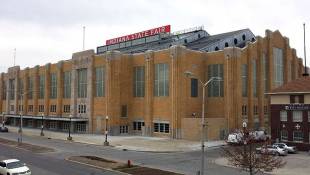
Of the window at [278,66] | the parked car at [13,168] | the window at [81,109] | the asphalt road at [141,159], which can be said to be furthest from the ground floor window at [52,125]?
the parked car at [13,168]

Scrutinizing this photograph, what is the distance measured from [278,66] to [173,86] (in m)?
29.5

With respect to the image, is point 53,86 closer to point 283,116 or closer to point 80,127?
point 80,127

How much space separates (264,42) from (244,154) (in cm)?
5965

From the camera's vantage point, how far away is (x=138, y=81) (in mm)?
79375

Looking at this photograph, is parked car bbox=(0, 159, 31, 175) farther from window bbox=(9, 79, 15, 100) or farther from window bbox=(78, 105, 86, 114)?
window bbox=(9, 79, 15, 100)

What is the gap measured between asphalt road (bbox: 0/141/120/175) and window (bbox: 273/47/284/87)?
56.5m

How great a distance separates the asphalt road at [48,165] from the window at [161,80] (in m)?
30.2

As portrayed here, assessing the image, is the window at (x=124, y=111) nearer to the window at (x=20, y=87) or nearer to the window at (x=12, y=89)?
the window at (x=20, y=87)

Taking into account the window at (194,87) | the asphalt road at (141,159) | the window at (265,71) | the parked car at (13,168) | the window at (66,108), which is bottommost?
the asphalt road at (141,159)

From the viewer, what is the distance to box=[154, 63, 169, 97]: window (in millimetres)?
73069

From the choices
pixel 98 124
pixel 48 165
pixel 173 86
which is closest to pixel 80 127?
pixel 98 124

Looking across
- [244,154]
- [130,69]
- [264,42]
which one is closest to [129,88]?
[130,69]

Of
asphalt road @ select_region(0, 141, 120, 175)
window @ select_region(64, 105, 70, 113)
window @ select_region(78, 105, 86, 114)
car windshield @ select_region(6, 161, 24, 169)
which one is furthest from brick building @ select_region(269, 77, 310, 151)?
window @ select_region(64, 105, 70, 113)

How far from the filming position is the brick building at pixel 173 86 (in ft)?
234
